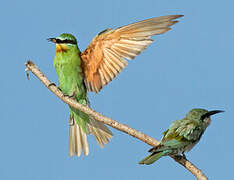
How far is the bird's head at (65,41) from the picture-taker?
4489 mm

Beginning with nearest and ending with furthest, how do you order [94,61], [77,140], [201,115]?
Result: 1. [201,115]
2. [94,61]
3. [77,140]

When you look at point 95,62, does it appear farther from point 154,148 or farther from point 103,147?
point 154,148

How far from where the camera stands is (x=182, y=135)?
149 inches

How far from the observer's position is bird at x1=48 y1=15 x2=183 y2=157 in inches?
150

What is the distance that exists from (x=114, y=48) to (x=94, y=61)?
325mm

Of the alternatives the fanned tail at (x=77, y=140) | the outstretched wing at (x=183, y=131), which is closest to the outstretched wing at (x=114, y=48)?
the fanned tail at (x=77, y=140)

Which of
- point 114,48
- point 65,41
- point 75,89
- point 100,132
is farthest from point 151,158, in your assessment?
point 65,41

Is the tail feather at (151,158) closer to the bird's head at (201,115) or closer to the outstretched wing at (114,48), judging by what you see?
the bird's head at (201,115)

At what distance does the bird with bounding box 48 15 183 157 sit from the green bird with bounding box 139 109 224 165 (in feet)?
2.35

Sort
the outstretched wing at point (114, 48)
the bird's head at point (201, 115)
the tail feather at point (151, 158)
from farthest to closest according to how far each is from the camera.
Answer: the bird's head at point (201, 115), the outstretched wing at point (114, 48), the tail feather at point (151, 158)

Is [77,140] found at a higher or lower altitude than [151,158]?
higher

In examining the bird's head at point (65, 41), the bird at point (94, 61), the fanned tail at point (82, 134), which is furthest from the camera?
the fanned tail at point (82, 134)

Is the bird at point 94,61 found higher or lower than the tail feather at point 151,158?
higher

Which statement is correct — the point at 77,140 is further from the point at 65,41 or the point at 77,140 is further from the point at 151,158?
the point at 151,158
